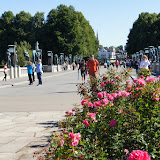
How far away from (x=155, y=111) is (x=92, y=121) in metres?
0.74

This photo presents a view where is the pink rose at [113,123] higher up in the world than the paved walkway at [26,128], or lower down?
higher up

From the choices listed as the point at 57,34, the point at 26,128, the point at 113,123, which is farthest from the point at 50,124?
the point at 57,34

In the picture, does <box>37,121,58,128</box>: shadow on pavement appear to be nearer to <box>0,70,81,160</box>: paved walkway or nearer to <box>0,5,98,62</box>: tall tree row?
<box>0,70,81,160</box>: paved walkway

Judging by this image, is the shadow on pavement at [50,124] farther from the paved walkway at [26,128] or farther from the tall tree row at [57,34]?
the tall tree row at [57,34]

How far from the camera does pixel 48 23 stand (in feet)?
210

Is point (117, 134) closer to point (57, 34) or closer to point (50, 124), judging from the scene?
point (50, 124)

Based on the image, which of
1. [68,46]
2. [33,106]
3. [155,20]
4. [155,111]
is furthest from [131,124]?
[155,20]

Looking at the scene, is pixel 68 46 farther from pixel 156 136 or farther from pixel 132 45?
pixel 156 136

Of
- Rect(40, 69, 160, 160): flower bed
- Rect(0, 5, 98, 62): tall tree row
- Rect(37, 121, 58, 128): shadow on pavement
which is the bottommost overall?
Rect(37, 121, 58, 128): shadow on pavement

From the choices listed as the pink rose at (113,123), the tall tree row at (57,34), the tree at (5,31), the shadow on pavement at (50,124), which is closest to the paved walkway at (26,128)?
the shadow on pavement at (50,124)

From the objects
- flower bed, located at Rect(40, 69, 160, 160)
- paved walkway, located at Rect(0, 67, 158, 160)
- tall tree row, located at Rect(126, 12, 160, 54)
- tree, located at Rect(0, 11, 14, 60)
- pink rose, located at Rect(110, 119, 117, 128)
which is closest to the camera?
flower bed, located at Rect(40, 69, 160, 160)

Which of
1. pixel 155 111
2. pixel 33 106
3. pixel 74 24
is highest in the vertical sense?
pixel 74 24

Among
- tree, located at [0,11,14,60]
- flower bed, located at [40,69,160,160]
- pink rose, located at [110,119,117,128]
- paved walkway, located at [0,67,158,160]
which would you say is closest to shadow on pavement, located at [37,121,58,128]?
paved walkway, located at [0,67,158,160]

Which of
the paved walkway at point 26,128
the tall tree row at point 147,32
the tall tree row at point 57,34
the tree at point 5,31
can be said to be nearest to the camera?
the paved walkway at point 26,128
